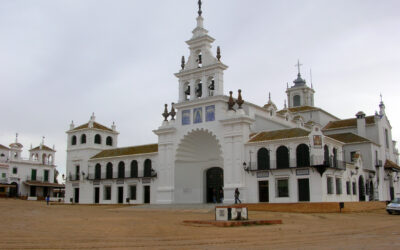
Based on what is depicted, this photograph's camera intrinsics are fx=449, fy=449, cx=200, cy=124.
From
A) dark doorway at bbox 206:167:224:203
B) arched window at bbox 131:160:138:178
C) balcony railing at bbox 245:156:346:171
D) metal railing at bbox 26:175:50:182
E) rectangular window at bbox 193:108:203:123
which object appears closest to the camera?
balcony railing at bbox 245:156:346:171

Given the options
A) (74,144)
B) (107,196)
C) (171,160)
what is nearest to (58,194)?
(74,144)

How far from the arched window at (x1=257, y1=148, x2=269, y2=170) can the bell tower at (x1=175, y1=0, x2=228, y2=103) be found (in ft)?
20.6

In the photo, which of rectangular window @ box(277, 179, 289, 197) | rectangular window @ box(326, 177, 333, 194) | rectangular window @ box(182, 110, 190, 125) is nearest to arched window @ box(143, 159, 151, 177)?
rectangular window @ box(182, 110, 190, 125)

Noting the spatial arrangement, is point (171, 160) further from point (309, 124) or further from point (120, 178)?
point (309, 124)

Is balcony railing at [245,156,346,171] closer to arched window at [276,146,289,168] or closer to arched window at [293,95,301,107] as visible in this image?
arched window at [276,146,289,168]

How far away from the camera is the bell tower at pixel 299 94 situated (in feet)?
185

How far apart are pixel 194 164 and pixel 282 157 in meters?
9.32

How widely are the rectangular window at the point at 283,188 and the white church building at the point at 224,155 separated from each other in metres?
0.08

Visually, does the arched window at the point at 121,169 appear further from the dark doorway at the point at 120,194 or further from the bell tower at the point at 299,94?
the bell tower at the point at 299,94

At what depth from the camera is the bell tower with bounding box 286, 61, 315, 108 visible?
5638cm

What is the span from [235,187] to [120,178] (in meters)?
14.3

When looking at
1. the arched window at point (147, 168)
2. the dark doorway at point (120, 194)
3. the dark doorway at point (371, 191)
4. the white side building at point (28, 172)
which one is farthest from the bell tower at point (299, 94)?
the white side building at point (28, 172)

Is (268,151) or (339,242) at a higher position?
(268,151)

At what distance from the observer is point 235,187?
35.3 meters
